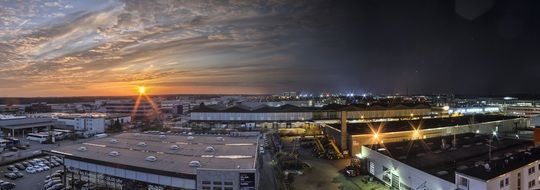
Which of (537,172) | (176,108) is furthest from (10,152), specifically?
(176,108)

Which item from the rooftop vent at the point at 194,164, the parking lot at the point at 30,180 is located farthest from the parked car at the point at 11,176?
the rooftop vent at the point at 194,164

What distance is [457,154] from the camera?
44.1 feet

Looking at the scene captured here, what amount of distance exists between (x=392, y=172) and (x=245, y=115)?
2044 centimetres

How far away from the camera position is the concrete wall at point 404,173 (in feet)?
33.0

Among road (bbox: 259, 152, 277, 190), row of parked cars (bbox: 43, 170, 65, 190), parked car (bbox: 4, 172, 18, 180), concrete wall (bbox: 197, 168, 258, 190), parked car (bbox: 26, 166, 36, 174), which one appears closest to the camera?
concrete wall (bbox: 197, 168, 258, 190)

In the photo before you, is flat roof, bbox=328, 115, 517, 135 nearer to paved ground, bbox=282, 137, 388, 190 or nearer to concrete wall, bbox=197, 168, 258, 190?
paved ground, bbox=282, 137, 388, 190

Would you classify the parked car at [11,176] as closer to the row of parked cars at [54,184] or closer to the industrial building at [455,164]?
the row of parked cars at [54,184]

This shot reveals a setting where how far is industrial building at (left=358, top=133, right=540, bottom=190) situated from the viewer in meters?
9.45

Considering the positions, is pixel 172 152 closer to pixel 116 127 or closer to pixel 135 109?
pixel 116 127

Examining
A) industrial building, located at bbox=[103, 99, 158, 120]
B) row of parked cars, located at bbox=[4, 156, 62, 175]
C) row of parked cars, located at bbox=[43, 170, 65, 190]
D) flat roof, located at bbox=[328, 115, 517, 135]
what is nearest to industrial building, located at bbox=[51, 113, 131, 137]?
industrial building, located at bbox=[103, 99, 158, 120]

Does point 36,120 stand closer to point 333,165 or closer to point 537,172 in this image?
point 333,165

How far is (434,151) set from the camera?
1400 cm

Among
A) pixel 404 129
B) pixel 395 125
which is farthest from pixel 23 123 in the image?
pixel 404 129

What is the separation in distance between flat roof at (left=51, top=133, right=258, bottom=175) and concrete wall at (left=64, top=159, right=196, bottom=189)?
206 mm
